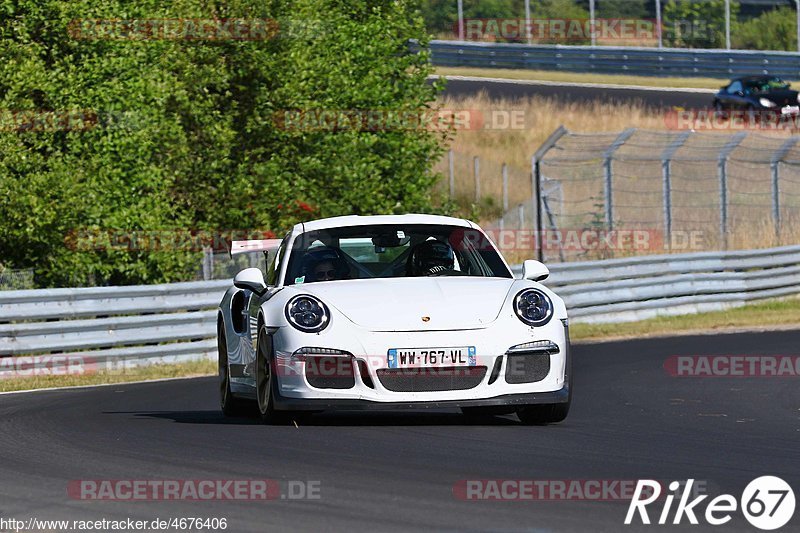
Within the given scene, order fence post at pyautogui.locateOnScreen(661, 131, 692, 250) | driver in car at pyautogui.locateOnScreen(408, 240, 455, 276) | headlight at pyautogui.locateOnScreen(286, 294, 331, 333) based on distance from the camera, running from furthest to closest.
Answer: fence post at pyautogui.locateOnScreen(661, 131, 692, 250)
driver in car at pyautogui.locateOnScreen(408, 240, 455, 276)
headlight at pyautogui.locateOnScreen(286, 294, 331, 333)

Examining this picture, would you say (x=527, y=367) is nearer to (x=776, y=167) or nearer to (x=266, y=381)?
(x=266, y=381)

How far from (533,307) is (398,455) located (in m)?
1.72

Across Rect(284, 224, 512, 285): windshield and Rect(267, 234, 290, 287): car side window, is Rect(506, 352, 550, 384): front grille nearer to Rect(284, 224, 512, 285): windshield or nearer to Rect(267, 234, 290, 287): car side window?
Rect(284, 224, 512, 285): windshield

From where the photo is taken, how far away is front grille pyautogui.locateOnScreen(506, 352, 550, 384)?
9.01 m

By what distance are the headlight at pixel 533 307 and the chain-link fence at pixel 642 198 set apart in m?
13.7

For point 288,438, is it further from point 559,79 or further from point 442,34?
point 442,34

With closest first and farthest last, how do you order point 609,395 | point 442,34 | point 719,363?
point 609,395 < point 719,363 < point 442,34

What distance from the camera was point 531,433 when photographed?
888cm

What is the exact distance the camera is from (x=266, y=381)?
9328 mm

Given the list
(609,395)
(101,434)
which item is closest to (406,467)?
(101,434)

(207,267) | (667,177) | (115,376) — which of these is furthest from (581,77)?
(115,376)

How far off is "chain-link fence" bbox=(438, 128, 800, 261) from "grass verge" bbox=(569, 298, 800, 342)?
2365mm

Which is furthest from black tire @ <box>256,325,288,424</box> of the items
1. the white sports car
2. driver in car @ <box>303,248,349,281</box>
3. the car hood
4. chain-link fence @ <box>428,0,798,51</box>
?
chain-link fence @ <box>428,0,798,51</box>

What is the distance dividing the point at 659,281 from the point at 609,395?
11.7 m
